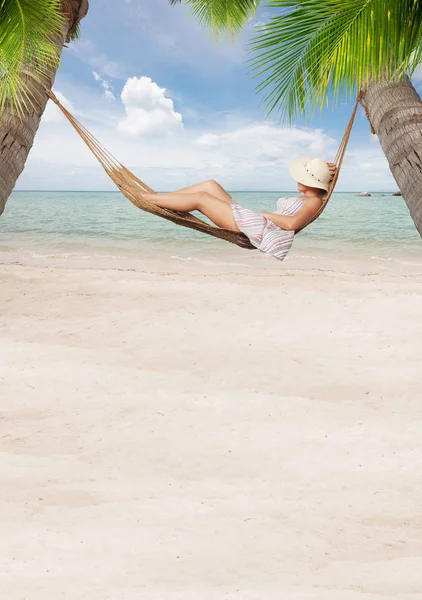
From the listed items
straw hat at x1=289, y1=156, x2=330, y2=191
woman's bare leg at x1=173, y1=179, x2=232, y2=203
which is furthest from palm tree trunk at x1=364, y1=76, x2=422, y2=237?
woman's bare leg at x1=173, y1=179, x2=232, y2=203

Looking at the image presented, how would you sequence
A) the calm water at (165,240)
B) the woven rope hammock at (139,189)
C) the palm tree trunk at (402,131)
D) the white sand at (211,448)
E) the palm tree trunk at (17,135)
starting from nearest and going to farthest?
the white sand at (211,448)
the woven rope hammock at (139,189)
the palm tree trunk at (17,135)
the palm tree trunk at (402,131)
the calm water at (165,240)

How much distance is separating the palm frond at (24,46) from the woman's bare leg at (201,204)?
0.90 m

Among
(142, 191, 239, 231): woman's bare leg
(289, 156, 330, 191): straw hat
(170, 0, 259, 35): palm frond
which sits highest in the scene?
(170, 0, 259, 35): palm frond

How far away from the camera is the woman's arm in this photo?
2.76 metres

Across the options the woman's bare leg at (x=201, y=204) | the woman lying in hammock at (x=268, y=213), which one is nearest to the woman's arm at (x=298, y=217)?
the woman lying in hammock at (x=268, y=213)

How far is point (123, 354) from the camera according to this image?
9.05ft

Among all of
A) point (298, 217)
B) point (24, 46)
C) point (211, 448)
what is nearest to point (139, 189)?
point (298, 217)

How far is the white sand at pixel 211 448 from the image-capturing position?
144 centimetres

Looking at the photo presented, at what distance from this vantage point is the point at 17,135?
288 cm

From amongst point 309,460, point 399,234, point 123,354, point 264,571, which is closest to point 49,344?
point 123,354

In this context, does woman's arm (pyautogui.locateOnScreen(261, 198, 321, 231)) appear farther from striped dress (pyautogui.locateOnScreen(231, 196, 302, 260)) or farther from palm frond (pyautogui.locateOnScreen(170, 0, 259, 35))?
palm frond (pyautogui.locateOnScreen(170, 0, 259, 35))

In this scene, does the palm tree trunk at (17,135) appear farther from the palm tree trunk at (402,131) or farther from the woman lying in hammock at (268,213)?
the palm tree trunk at (402,131)

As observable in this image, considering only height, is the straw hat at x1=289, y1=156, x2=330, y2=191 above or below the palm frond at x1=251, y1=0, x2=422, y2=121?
below

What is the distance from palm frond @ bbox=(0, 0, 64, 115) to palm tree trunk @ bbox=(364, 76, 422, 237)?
1953 mm
